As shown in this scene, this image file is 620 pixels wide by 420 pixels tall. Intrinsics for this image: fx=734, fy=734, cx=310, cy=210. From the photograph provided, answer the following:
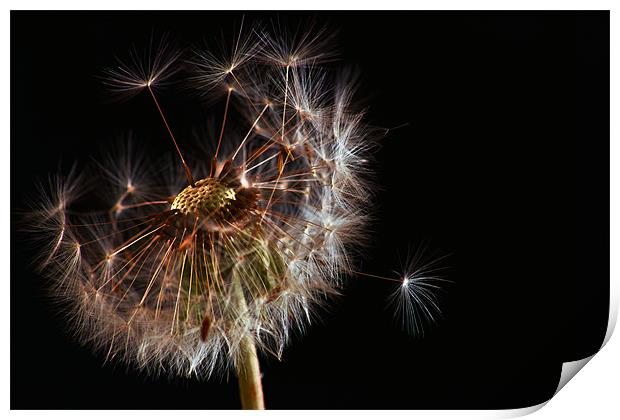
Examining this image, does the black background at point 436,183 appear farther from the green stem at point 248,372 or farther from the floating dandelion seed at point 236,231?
the green stem at point 248,372

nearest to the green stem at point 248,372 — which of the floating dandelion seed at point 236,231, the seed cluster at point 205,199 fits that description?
the floating dandelion seed at point 236,231

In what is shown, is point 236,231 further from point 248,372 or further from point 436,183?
point 436,183

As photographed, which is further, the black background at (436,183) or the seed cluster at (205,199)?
the black background at (436,183)

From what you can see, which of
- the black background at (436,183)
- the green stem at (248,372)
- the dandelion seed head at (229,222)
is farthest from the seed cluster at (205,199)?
the black background at (436,183)

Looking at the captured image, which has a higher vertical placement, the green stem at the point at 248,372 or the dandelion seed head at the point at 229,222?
the dandelion seed head at the point at 229,222

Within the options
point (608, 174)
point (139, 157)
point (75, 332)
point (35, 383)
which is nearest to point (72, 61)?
point (139, 157)

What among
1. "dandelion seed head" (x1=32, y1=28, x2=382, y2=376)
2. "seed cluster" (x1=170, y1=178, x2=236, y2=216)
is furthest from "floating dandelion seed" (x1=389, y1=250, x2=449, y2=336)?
"seed cluster" (x1=170, y1=178, x2=236, y2=216)

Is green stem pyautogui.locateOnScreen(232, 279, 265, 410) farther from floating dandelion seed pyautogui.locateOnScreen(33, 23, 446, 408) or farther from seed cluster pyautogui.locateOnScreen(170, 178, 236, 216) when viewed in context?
seed cluster pyautogui.locateOnScreen(170, 178, 236, 216)
